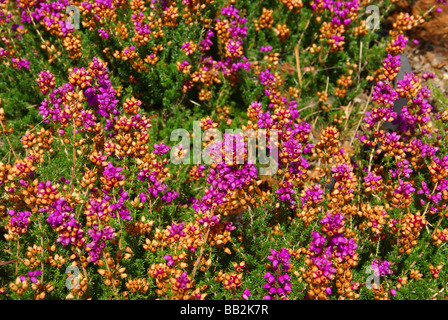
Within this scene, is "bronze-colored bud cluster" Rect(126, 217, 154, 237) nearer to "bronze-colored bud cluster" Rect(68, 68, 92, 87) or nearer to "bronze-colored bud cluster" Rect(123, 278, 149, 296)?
"bronze-colored bud cluster" Rect(123, 278, 149, 296)

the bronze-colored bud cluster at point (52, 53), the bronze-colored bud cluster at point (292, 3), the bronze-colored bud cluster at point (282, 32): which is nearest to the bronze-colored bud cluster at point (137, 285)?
the bronze-colored bud cluster at point (52, 53)

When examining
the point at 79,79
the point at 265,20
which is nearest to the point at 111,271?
the point at 79,79

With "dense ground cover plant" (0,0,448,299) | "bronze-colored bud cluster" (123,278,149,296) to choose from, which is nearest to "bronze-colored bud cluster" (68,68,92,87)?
"dense ground cover plant" (0,0,448,299)

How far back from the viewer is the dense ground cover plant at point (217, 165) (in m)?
3.66

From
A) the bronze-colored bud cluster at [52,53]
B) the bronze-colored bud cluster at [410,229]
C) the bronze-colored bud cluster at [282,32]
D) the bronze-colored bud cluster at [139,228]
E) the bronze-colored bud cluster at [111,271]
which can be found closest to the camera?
the bronze-colored bud cluster at [111,271]

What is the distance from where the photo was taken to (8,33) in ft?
19.6

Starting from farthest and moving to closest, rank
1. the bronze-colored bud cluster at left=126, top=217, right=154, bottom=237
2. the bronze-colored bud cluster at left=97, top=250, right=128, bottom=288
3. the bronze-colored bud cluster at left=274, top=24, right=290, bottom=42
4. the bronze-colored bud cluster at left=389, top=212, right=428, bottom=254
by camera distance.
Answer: the bronze-colored bud cluster at left=274, top=24, right=290, bottom=42
the bronze-colored bud cluster at left=126, top=217, right=154, bottom=237
the bronze-colored bud cluster at left=389, top=212, right=428, bottom=254
the bronze-colored bud cluster at left=97, top=250, right=128, bottom=288

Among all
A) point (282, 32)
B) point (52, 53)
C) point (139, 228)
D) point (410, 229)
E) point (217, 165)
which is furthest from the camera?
point (282, 32)

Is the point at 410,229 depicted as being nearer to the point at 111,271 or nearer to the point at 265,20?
the point at 111,271

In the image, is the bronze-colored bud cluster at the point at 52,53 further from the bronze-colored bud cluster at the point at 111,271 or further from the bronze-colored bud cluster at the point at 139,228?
the bronze-colored bud cluster at the point at 111,271

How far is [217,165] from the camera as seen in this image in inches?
142

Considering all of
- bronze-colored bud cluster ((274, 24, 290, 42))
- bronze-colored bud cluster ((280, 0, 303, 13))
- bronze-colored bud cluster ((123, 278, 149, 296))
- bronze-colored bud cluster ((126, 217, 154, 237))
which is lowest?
bronze-colored bud cluster ((123, 278, 149, 296))

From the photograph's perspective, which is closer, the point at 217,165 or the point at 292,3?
the point at 217,165

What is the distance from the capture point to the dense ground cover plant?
12.0 feet
